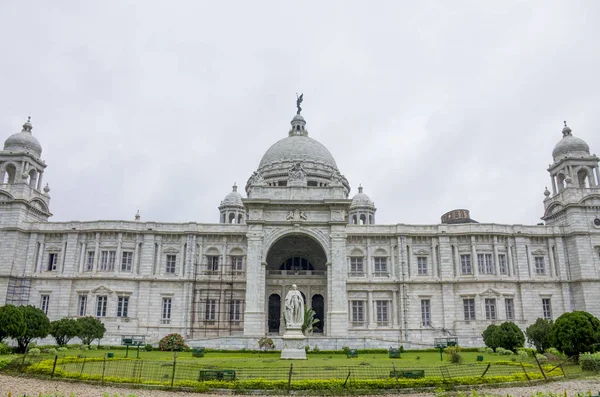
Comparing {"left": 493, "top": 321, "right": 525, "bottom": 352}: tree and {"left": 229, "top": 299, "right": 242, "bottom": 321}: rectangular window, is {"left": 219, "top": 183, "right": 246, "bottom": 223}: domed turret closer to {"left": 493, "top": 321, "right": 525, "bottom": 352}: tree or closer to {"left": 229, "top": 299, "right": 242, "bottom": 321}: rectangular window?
{"left": 229, "top": 299, "right": 242, "bottom": 321}: rectangular window

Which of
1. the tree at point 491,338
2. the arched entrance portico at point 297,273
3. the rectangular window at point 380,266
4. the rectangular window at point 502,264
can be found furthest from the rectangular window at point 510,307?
the arched entrance portico at point 297,273

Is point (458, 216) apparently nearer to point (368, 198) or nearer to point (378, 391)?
point (368, 198)

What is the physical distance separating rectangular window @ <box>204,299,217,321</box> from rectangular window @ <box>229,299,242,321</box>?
5.04ft

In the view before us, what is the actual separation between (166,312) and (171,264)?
14.7ft

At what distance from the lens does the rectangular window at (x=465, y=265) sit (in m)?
45.0

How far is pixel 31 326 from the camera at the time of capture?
95.7 feet

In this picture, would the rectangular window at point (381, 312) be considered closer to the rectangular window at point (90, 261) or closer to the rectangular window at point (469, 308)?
the rectangular window at point (469, 308)

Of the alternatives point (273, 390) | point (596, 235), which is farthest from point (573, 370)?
point (596, 235)

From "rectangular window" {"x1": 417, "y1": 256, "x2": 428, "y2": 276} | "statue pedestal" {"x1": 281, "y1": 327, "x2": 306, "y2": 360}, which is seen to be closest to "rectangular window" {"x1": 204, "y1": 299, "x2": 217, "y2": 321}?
"rectangular window" {"x1": 417, "y1": 256, "x2": 428, "y2": 276}

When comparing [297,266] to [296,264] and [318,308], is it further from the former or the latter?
[318,308]

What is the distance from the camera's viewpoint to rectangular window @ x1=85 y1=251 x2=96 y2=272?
44572mm

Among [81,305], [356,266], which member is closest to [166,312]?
[81,305]

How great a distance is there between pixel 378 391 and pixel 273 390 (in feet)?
11.3

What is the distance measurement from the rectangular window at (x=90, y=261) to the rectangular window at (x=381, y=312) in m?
26.8
